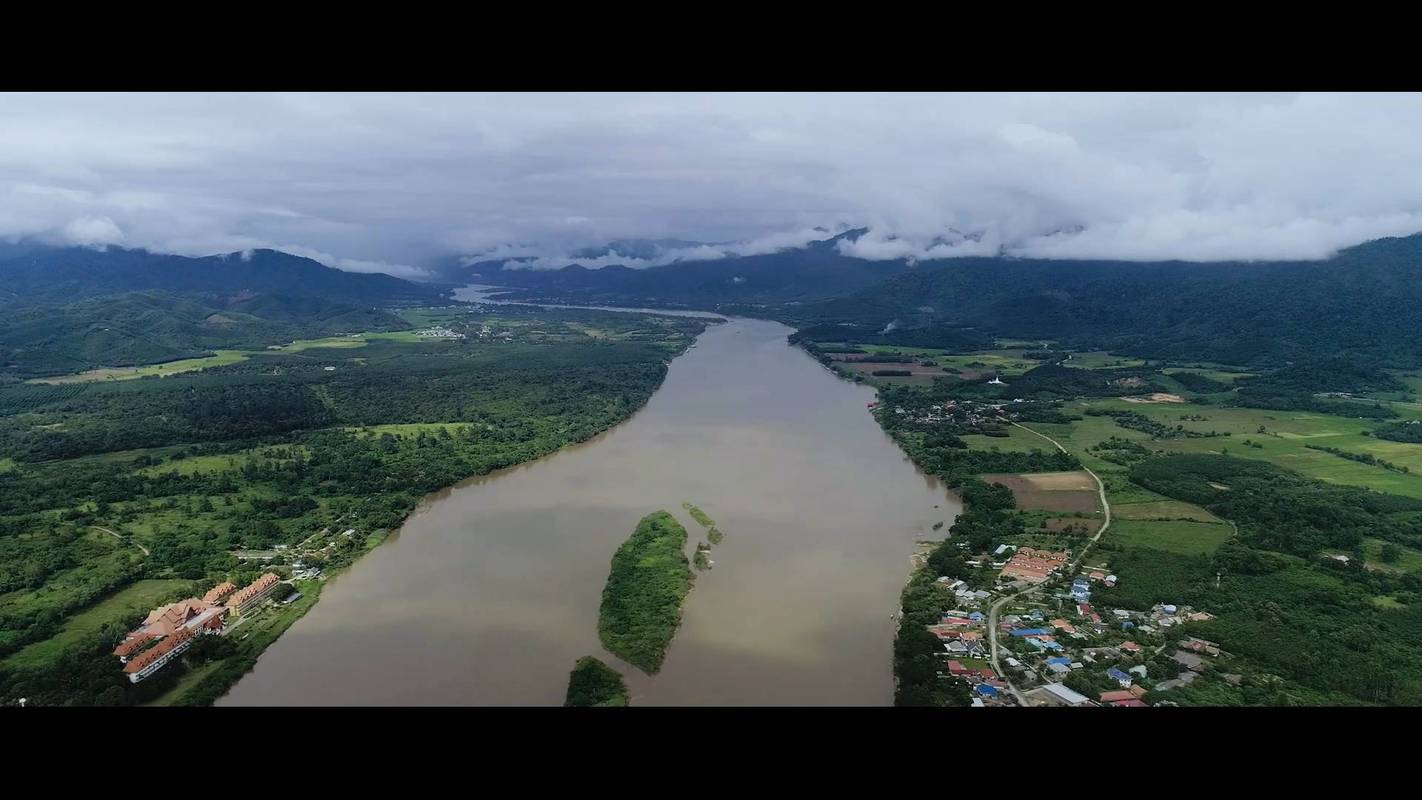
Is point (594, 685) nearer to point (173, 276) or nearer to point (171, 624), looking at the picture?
point (171, 624)

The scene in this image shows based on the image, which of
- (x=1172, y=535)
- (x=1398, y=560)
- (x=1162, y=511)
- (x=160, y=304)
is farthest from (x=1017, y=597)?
(x=160, y=304)

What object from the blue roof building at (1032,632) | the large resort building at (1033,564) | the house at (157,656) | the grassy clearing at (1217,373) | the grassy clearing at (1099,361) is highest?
the grassy clearing at (1099,361)

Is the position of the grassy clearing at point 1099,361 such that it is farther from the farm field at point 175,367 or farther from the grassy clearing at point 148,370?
the grassy clearing at point 148,370

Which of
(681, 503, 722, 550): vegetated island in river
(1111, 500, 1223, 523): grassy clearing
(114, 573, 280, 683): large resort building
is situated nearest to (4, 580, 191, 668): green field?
(114, 573, 280, 683): large resort building

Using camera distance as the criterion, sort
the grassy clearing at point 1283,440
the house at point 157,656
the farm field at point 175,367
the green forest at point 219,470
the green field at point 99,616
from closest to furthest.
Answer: the house at point 157,656, the green field at point 99,616, the green forest at point 219,470, the grassy clearing at point 1283,440, the farm field at point 175,367

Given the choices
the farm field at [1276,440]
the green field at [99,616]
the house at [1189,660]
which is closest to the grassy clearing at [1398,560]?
the farm field at [1276,440]

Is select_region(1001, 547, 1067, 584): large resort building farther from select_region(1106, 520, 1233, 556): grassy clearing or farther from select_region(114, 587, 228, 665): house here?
select_region(114, 587, 228, 665): house

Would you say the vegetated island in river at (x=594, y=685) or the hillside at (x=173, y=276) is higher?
the hillside at (x=173, y=276)
